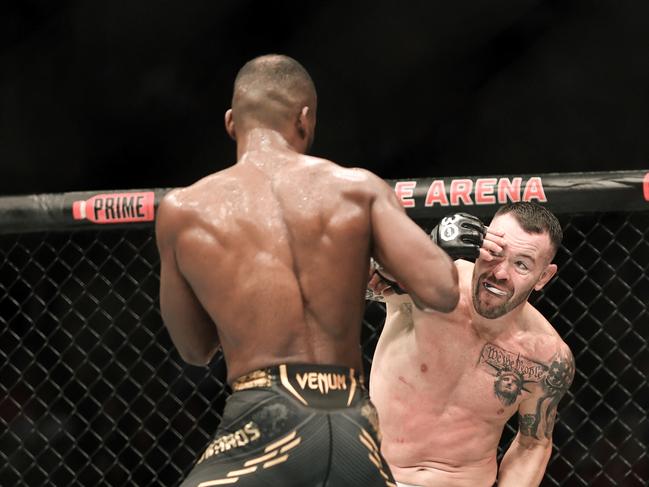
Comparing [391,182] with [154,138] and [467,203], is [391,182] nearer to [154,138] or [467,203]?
[467,203]

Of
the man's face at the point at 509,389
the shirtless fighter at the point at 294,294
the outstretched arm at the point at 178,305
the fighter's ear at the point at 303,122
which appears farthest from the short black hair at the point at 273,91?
the man's face at the point at 509,389

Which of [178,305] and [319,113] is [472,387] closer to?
[178,305]

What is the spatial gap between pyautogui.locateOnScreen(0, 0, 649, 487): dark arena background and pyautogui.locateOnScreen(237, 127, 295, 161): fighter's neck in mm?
2047

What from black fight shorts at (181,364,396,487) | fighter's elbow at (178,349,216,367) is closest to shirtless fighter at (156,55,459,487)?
black fight shorts at (181,364,396,487)

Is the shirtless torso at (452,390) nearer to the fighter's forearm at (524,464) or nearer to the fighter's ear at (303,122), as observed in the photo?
the fighter's forearm at (524,464)

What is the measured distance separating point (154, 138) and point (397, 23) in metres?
1.12

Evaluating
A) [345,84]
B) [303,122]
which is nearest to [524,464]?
[303,122]

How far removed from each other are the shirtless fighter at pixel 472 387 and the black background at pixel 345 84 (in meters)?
1.39

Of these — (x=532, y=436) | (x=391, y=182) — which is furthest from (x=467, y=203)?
(x=532, y=436)

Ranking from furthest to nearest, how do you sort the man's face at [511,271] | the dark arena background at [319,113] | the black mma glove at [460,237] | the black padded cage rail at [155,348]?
the dark arena background at [319,113] → the black padded cage rail at [155,348] → the man's face at [511,271] → the black mma glove at [460,237]

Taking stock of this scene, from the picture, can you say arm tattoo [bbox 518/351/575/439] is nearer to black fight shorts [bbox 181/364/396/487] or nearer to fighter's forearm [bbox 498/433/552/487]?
fighter's forearm [bbox 498/433/552/487]

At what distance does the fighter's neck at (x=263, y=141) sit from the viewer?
67.7 inches

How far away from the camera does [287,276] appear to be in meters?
1.60

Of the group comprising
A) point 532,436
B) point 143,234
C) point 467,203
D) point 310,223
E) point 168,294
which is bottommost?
point 143,234
